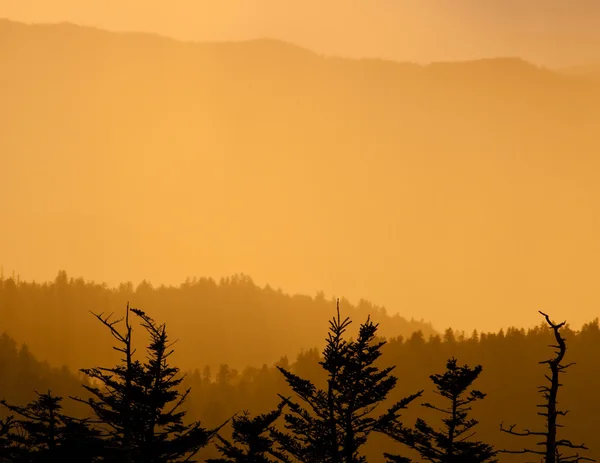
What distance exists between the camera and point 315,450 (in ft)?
88.9

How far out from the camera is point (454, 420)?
35125 millimetres

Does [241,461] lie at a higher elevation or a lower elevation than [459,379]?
lower

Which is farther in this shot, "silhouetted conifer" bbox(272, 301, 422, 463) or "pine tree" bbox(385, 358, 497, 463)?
"pine tree" bbox(385, 358, 497, 463)

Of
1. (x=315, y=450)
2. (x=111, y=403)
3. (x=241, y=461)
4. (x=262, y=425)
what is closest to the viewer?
(x=111, y=403)

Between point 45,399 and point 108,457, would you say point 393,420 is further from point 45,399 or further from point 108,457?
point 45,399

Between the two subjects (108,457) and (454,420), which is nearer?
(108,457)

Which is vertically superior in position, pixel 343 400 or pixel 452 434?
pixel 452 434

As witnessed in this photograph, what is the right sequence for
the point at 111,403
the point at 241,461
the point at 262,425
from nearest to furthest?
the point at 111,403 → the point at 241,461 → the point at 262,425

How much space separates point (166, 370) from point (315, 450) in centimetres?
481

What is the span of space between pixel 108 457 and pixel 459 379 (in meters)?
16.9

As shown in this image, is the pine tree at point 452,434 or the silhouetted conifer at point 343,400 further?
the pine tree at point 452,434

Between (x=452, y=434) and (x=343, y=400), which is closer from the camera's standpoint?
(x=343, y=400)

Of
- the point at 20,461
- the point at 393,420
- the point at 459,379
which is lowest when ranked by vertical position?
the point at 20,461

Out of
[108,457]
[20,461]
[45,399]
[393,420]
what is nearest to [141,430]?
[108,457]
